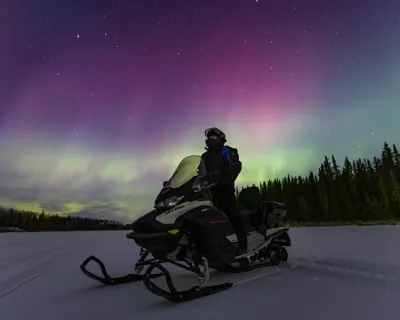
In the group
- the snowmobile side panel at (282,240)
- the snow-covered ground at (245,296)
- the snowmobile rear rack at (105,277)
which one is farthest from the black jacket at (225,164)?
the snowmobile rear rack at (105,277)

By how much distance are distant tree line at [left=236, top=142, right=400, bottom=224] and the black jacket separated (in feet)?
170

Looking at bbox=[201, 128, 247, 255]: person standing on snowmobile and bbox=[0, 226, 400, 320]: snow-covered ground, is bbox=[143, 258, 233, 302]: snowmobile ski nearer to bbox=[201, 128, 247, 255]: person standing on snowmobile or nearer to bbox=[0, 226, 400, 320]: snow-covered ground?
bbox=[0, 226, 400, 320]: snow-covered ground

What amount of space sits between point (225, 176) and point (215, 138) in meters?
0.59

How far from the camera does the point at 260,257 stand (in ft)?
17.6

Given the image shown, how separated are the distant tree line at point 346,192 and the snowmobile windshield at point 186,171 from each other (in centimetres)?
5244

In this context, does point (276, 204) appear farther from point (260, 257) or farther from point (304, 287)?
point (304, 287)

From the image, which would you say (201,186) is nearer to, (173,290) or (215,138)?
(215,138)

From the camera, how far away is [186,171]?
Result: 164 inches

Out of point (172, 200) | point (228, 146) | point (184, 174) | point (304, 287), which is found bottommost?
point (304, 287)

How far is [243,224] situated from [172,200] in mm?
1334

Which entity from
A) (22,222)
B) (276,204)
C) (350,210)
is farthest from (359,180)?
(22,222)

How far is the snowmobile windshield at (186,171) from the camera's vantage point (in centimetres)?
408

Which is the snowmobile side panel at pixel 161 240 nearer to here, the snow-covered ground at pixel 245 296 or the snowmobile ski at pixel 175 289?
the snowmobile ski at pixel 175 289

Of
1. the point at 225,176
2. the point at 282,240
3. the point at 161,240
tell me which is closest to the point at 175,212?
the point at 161,240
